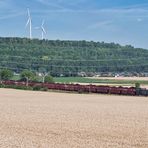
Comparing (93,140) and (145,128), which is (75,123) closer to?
(145,128)

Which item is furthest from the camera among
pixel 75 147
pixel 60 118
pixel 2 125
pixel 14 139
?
pixel 60 118

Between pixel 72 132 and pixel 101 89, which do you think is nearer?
pixel 72 132

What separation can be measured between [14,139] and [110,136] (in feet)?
14.7

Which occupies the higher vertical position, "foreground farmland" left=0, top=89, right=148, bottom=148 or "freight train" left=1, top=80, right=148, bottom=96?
"freight train" left=1, top=80, right=148, bottom=96

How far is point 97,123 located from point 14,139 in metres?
8.83

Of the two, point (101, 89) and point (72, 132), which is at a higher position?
point (101, 89)

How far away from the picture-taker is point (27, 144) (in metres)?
20.4

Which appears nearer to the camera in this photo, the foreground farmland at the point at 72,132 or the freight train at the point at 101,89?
the foreground farmland at the point at 72,132

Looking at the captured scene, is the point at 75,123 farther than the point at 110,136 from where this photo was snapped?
Yes

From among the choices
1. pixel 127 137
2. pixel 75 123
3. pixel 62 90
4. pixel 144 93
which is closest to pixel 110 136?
pixel 127 137

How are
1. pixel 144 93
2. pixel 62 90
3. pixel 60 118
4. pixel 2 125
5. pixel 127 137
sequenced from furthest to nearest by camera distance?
pixel 62 90 → pixel 144 93 → pixel 60 118 → pixel 2 125 → pixel 127 137

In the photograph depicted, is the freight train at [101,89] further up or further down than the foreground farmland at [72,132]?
further up

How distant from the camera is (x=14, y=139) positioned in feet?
71.3

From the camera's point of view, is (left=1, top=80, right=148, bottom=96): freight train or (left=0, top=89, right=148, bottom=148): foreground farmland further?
(left=1, top=80, right=148, bottom=96): freight train
